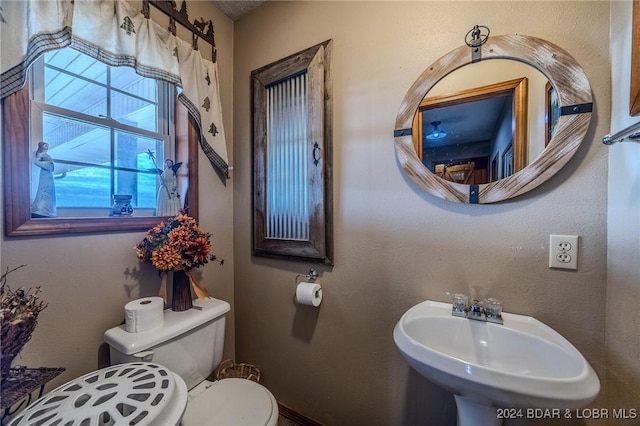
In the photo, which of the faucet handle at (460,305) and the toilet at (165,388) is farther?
the faucet handle at (460,305)

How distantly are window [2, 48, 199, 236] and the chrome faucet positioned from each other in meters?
1.38

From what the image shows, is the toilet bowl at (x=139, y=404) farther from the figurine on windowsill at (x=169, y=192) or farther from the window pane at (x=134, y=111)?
the window pane at (x=134, y=111)

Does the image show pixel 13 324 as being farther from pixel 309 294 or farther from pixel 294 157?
pixel 294 157

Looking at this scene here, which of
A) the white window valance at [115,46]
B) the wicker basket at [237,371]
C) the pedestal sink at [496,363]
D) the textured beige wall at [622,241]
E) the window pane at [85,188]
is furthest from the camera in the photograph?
the wicker basket at [237,371]

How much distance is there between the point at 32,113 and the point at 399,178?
1.48m

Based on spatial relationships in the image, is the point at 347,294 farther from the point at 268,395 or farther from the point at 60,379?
the point at 60,379

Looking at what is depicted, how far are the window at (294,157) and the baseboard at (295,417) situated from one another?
35.2 inches

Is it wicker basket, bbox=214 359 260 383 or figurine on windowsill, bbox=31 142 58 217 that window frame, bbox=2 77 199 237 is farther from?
wicker basket, bbox=214 359 260 383

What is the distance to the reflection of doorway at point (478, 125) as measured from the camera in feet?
3.14

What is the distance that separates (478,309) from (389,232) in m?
0.45

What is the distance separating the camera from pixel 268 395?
1.07 meters

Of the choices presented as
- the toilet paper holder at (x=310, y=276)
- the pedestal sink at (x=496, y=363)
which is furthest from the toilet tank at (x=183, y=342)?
the pedestal sink at (x=496, y=363)

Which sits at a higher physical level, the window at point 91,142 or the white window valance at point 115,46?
the white window valance at point 115,46

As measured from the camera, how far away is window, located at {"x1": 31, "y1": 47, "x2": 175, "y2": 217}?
102cm
